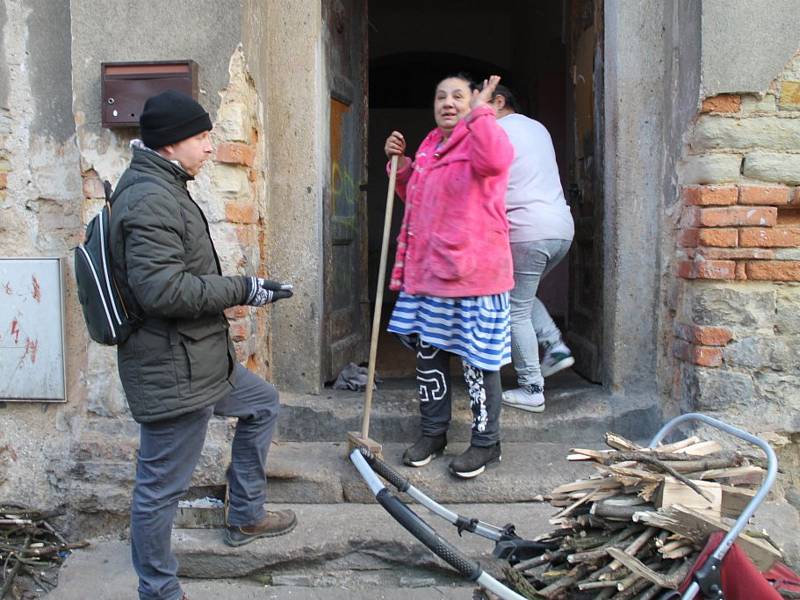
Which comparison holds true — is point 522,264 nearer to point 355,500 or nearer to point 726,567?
point 355,500

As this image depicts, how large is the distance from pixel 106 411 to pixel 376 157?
7475mm

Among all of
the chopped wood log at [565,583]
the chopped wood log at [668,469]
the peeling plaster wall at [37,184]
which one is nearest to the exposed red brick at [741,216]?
the chopped wood log at [668,469]

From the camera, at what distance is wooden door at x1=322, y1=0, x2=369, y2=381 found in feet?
14.9

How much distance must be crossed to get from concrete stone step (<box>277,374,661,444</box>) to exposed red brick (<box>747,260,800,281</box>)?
0.88 meters

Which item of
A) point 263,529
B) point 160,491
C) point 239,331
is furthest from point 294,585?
point 239,331

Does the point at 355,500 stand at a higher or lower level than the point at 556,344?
lower

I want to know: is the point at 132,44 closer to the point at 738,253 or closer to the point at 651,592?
the point at 738,253

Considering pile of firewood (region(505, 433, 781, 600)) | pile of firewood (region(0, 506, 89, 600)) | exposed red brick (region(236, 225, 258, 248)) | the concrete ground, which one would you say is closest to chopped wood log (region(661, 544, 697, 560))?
pile of firewood (region(505, 433, 781, 600))

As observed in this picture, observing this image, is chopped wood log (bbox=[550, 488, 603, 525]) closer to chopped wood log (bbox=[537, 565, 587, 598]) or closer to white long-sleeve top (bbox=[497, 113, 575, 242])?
chopped wood log (bbox=[537, 565, 587, 598])

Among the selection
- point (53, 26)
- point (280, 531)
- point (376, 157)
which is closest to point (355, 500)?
point (280, 531)

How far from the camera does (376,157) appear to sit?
35.7ft

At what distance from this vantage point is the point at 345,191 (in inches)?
191

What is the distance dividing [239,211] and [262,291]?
109cm

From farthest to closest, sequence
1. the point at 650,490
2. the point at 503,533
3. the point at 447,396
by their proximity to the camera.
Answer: the point at 447,396 < the point at 503,533 < the point at 650,490
